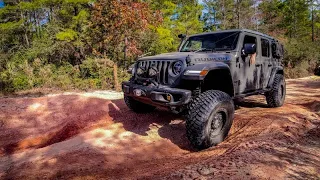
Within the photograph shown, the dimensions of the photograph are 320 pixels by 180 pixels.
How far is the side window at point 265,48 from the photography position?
612 cm

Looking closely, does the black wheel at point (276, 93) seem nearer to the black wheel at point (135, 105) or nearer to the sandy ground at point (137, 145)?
the sandy ground at point (137, 145)

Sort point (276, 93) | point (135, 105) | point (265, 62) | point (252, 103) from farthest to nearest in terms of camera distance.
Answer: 1. point (252, 103)
2. point (276, 93)
3. point (265, 62)
4. point (135, 105)

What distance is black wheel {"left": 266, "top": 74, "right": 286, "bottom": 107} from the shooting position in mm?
6598

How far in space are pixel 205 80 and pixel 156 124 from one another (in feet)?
5.27

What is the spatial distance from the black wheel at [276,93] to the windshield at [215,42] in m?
2.19

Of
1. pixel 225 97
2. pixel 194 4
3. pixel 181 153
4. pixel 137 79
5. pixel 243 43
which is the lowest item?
pixel 181 153

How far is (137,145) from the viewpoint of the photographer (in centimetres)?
465

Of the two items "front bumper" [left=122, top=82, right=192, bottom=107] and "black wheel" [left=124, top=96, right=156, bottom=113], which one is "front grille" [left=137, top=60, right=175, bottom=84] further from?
"black wheel" [left=124, top=96, right=156, bottom=113]

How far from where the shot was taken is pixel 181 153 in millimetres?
4305

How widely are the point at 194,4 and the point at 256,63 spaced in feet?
74.5

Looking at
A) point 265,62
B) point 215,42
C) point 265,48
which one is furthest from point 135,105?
point 265,48

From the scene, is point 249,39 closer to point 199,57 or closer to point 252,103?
point 199,57

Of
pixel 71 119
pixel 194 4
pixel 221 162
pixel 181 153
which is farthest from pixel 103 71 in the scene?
pixel 194 4

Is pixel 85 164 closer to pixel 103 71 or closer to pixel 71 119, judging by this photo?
pixel 71 119
